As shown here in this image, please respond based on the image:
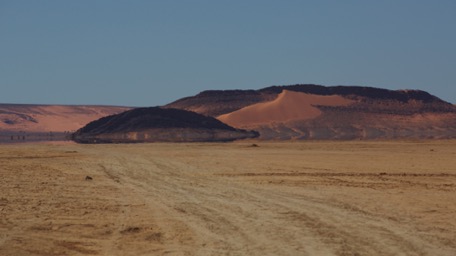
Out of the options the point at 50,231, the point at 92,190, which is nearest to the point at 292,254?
the point at 50,231

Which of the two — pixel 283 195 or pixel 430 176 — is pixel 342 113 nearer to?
pixel 430 176

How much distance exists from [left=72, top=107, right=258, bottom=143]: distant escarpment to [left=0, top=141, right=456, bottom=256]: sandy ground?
170 feet

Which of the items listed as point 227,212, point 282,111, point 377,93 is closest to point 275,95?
point 377,93

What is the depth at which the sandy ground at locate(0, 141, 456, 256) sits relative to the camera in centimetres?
1022

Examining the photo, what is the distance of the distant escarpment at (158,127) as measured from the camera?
76438 millimetres

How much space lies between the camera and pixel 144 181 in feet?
68.2

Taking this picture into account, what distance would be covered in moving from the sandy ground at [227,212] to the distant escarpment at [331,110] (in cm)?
6045

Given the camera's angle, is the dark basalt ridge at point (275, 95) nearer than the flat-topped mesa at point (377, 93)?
Yes

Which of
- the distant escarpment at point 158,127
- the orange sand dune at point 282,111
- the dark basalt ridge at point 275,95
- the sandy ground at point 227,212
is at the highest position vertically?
the dark basalt ridge at point 275,95

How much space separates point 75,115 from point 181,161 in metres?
134

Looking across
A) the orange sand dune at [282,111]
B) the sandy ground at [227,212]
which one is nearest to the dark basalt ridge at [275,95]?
the orange sand dune at [282,111]

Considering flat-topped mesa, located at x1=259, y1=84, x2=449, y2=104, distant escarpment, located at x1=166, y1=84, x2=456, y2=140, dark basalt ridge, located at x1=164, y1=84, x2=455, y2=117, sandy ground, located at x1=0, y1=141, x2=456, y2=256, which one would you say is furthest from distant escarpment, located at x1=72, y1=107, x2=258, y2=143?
sandy ground, located at x1=0, y1=141, x2=456, y2=256

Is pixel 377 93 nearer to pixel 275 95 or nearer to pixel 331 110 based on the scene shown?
pixel 275 95

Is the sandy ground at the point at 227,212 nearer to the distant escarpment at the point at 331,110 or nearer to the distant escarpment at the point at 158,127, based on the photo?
the distant escarpment at the point at 158,127
